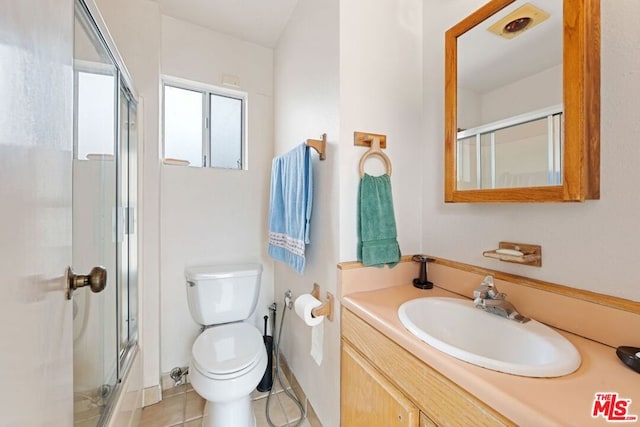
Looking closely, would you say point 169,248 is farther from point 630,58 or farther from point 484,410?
point 630,58

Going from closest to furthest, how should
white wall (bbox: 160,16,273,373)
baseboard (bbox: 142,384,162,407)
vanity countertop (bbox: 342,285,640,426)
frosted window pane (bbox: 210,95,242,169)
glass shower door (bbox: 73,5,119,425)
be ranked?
vanity countertop (bbox: 342,285,640,426) < glass shower door (bbox: 73,5,119,425) < baseboard (bbox: 142,384,162,407) < white wall (bbox: 160,16,273,373) < frosted window pane (bbox: 210,95,242,169)

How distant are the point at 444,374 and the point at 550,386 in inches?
8.1

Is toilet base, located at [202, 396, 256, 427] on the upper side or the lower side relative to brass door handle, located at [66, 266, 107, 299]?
lower

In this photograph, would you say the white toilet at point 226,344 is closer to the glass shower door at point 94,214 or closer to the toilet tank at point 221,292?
the toilet tank at point 221,292

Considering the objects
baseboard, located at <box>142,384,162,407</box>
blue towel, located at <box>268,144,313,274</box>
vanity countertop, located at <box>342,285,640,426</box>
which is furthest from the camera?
baseboard, located at <box>142,384,162,407</box>

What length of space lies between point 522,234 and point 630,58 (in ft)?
1.81

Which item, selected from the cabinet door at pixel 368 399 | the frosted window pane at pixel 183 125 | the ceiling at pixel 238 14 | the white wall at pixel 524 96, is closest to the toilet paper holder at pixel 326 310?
the cabinet door at pixel 368 399

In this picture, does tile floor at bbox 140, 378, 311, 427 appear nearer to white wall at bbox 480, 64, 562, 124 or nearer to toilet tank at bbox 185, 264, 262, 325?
toilet tank at bbox 185, 264, 262, 325

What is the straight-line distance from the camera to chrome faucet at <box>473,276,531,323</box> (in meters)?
0.85

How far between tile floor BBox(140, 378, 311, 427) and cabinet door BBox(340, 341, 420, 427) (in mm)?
571

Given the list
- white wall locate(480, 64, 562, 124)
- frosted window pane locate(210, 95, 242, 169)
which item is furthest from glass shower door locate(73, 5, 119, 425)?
white wall locate(480, 64, 562, 124)

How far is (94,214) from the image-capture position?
1.12 m

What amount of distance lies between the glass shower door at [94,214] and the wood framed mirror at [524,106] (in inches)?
54.7

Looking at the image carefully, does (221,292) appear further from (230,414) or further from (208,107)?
(208,107)
